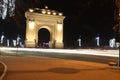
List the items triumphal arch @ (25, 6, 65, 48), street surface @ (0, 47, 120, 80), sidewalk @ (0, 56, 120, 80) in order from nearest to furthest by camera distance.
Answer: sidewalk @ (0, 56, 120, 80), street surface @ (0, 47, 120, 80), triumphal arch @ (25, 6, 65, 48)

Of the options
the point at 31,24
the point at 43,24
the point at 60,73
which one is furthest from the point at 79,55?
the point at 43,24

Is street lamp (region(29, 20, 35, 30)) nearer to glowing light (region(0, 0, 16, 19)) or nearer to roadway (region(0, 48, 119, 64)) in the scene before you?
roadway (region(0, 48, 119, 64))

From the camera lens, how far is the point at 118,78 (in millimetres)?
12648

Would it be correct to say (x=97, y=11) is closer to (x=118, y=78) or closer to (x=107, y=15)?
(x=107, y=15)

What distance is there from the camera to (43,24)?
6894cm

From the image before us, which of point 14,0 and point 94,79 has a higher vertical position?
point 14,0

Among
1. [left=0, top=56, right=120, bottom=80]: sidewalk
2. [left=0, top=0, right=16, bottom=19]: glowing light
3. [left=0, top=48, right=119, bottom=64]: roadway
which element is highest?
[left=0, top=0, right=16, bottom=19]: glowing light

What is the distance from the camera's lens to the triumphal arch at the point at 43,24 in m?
67.1

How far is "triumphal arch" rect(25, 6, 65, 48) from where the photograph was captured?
220 ft

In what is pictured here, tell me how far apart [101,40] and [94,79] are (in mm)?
76822

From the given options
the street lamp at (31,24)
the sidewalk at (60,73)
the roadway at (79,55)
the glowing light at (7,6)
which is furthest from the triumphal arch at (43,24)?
the glowing light at (7,6)

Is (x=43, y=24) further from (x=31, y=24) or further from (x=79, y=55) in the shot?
(x=79, y=55)

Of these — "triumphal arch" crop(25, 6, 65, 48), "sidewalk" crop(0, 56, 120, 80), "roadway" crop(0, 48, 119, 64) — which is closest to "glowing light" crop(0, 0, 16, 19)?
"sidewalk" crop(0, 56, 120, 80)

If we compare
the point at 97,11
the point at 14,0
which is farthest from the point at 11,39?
the point at 14,0
